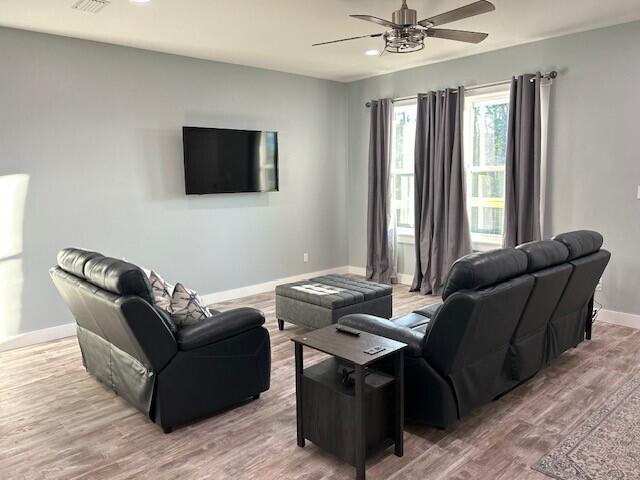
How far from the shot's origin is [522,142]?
5.14m

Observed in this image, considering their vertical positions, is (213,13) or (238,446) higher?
(213,13)

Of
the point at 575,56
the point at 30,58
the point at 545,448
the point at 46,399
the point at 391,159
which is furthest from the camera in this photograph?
the point at 391,159

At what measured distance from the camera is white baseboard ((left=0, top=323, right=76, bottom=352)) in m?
4.47

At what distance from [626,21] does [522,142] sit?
1325 millimetres

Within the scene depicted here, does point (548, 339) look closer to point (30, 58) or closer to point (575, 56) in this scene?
point (575, 56)

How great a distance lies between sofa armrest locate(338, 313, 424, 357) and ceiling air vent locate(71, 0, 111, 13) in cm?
290

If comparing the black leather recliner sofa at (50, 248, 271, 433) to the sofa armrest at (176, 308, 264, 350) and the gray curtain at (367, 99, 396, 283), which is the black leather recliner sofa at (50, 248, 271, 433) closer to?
the sofa armrest at (176, 308, 264, 350)

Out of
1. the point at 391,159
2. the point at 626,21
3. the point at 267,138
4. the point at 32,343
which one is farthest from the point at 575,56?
the point at 32,343

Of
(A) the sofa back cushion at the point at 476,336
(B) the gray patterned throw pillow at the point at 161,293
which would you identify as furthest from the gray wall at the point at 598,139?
(B) the gray patterned throw pillow at the point at 161,293

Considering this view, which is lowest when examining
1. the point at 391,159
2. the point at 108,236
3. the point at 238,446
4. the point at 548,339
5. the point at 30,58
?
the point at 238,446

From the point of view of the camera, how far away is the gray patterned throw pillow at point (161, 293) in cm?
300

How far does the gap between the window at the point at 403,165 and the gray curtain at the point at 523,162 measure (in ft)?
4.76

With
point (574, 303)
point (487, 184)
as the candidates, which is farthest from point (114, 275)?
point (487, 184)

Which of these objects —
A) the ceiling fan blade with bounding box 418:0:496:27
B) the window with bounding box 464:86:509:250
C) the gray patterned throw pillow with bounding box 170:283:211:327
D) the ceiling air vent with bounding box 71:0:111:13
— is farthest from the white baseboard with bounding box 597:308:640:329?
the ceiling air vent with bounding box 71:0:111:13
